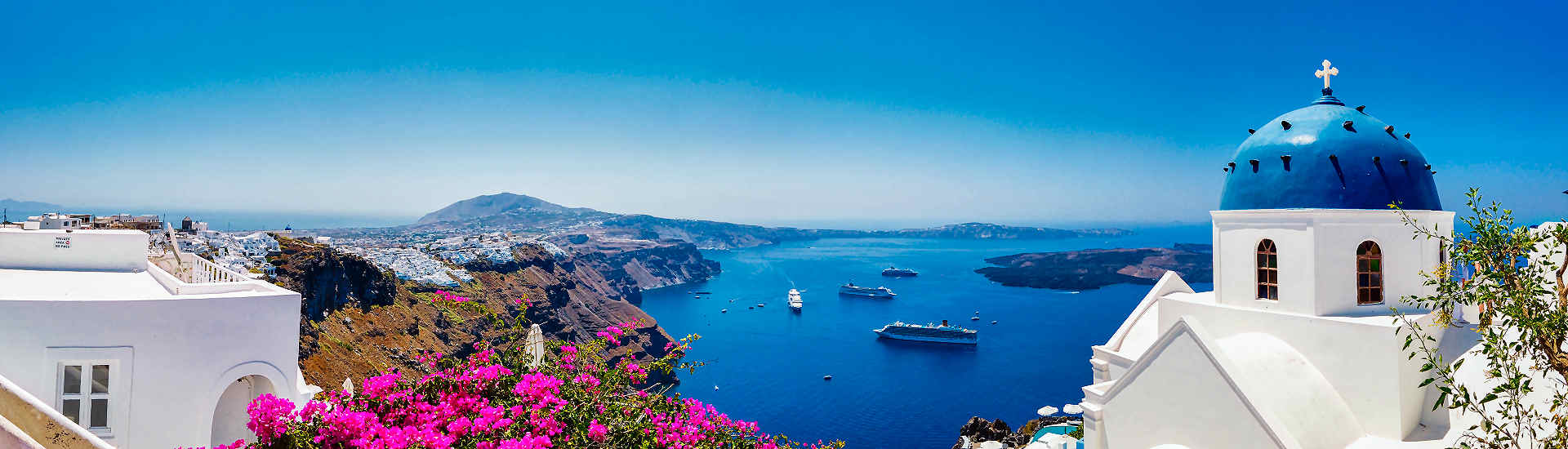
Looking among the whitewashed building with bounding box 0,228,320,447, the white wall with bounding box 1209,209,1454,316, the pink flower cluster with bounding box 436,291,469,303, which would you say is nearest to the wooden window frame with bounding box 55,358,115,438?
the whitewashed building with bounding box 0,228,320,447

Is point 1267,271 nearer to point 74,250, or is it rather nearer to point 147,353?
point 147,353

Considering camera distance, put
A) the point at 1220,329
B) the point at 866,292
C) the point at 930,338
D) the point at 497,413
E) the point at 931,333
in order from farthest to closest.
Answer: the point at 866,292 → the point at 930,338 → the point at 931,333 → the point at 1220,329 → the point at 497,413

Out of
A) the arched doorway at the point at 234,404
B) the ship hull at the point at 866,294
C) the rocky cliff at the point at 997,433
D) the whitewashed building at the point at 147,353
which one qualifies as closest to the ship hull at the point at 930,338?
the ship hull at the point at 866,294

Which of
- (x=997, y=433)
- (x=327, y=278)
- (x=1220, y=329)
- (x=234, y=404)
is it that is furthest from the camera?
(x=327, y=278)

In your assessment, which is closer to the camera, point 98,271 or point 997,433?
point 98,271

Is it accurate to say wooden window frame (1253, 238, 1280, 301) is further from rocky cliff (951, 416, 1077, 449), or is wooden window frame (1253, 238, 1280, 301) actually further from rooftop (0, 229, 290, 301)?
rocky cliff (951, 416, 1077, 449)

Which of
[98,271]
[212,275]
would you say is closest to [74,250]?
[98,271]
